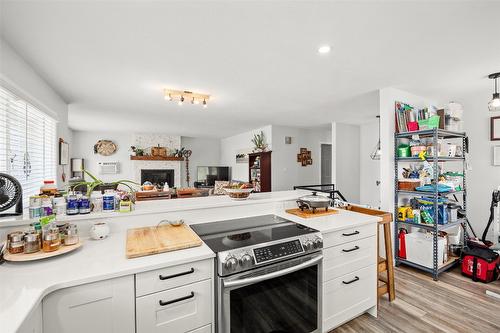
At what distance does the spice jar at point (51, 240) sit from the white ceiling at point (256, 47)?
138cm

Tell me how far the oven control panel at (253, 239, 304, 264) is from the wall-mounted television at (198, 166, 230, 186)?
6.58 metres

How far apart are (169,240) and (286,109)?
10.8ft

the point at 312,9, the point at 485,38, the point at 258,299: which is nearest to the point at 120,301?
the point at 258,299

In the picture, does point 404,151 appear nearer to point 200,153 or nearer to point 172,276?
point 172,276

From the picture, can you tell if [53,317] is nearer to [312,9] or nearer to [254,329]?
[254,329]

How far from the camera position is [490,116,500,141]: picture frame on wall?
3139 millimetres

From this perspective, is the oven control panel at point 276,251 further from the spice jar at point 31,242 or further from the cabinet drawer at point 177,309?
the spice jar at point 31,242

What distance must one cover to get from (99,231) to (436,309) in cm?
287

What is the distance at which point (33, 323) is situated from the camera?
2.72ft

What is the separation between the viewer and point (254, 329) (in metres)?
1.31

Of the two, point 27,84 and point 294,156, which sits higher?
point 27,84

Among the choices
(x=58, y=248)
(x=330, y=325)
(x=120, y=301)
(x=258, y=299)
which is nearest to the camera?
(x=120, y=301)

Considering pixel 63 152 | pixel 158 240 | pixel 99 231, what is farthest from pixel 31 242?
pixel 63 152

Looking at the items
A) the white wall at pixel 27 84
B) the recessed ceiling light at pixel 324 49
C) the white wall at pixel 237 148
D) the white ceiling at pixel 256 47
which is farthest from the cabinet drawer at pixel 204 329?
the white wall at pixel 237 148
